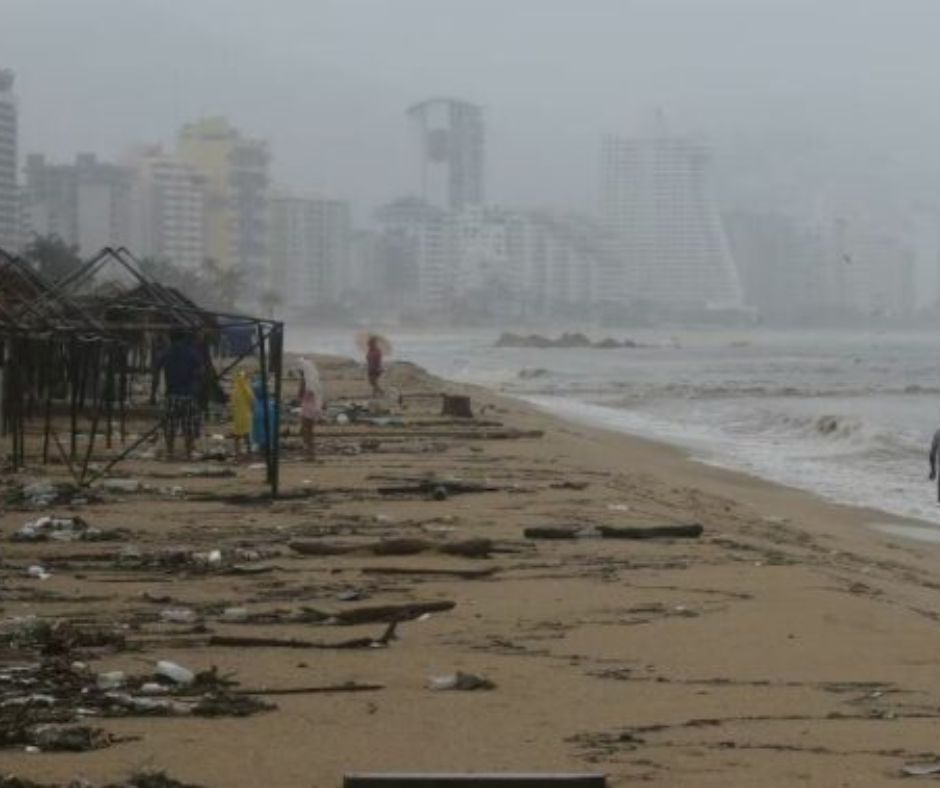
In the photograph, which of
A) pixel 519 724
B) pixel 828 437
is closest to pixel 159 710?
pixel 519 724

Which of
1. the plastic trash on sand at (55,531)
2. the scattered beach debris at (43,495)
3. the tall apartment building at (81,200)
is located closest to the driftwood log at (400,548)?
the plastic trash on sand at (55,531)

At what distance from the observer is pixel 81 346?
67.2ft

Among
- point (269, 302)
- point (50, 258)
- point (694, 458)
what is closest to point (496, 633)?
point (694, 458)

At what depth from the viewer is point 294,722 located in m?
6.46

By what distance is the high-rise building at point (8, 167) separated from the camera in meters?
123

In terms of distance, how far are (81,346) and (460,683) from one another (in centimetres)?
1406

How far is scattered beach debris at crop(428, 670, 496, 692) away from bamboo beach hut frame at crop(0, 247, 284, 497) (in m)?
8.40

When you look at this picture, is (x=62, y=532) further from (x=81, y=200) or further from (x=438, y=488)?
(x=81, y=200)

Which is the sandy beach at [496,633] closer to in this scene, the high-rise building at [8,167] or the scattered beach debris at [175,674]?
the scattered beach debris at [175,674]

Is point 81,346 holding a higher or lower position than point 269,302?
lower

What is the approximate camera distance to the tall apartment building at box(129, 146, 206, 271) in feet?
565

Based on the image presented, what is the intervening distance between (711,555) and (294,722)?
633 centimetres

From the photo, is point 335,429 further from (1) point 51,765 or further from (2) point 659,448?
(1) point 51,765

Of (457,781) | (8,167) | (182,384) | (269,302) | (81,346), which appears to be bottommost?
(457,781)
